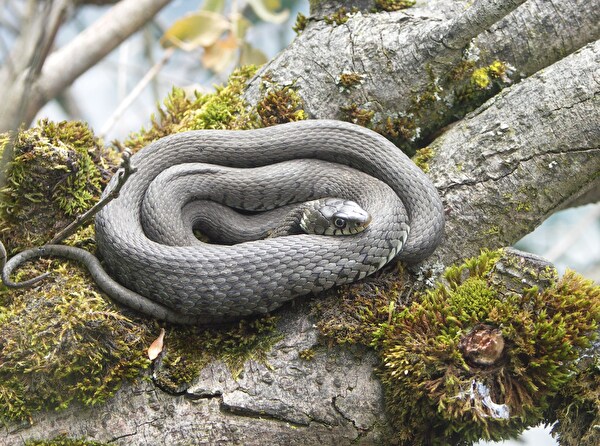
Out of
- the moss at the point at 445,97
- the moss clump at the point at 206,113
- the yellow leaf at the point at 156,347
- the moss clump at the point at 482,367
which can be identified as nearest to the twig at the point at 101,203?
the yellow leaf at the point at 156,347

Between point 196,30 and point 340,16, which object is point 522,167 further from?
point 196,30

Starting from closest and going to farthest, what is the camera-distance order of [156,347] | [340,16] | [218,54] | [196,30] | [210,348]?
[156,347], [210,348], [340,16], [196,30], [218,54]

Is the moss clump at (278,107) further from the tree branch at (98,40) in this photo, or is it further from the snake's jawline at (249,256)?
the tree branch at (98,40)

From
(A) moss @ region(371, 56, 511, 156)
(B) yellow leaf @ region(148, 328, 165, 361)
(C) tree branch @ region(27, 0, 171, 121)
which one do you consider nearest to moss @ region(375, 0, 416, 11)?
(A) moss @ region(371, 56, 511, 156)

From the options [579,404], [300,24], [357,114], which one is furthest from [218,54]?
[579,404]

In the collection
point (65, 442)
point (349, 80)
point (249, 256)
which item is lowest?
point (65, 442)

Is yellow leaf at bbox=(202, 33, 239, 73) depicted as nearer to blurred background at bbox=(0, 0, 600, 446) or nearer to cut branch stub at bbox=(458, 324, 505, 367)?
blurred background at bbox=(0, 0, 600, 446)
